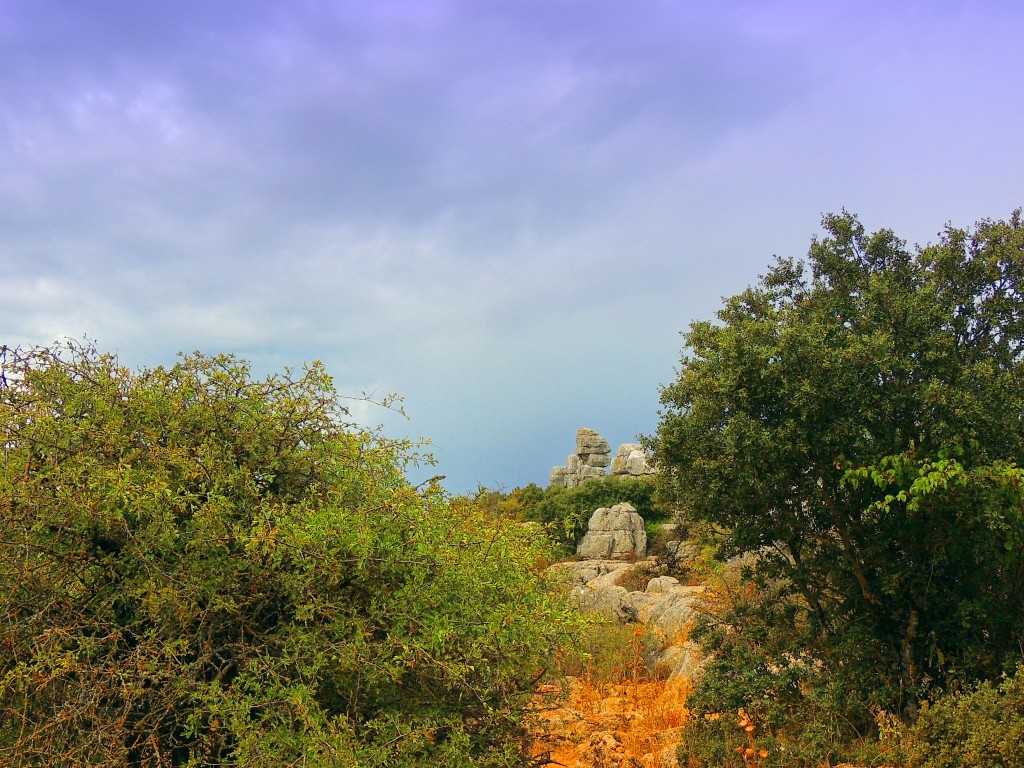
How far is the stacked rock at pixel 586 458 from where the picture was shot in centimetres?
5798

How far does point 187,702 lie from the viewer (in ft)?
15.8

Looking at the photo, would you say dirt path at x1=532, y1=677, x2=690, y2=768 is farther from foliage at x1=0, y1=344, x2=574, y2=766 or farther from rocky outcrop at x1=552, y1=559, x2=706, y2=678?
foliage at x1=0, y1=344, x2=574, y2=766

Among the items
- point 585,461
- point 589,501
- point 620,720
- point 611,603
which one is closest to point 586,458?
point 585,461

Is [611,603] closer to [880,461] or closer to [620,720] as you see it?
[620,720]

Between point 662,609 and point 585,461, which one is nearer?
point 662,609

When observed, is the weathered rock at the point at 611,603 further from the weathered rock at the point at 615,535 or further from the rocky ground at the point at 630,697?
the weathered rock at the point at 615,535

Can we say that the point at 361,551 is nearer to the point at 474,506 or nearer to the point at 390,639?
the point at 390,639

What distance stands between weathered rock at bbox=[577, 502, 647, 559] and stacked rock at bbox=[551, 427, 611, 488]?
22266 millimetres

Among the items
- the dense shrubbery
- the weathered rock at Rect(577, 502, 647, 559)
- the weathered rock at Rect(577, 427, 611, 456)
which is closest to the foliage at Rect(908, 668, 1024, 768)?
the weathered rock at Rect(577, 502, 647, 559)

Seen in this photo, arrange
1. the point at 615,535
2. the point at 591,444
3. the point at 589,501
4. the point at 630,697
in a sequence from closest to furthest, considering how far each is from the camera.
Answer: the point at 630,697 < the point at 615,535 < the point at 589,501 < the point at 591,444

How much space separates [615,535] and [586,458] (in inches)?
1000

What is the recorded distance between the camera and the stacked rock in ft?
190

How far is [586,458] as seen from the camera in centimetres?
5934

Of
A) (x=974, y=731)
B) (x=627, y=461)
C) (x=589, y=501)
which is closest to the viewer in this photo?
(x=974, y=731)
